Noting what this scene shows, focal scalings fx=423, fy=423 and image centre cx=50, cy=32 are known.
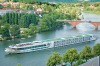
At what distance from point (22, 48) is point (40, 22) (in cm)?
410

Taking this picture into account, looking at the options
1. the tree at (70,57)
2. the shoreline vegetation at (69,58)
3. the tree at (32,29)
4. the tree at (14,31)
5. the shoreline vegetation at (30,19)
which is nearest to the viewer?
the shoreline vegetation at (69,58)

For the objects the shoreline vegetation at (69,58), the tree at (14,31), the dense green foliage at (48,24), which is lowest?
the dense green foliage at (48,24)

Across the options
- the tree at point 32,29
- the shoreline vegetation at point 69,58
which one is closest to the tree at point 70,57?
the shoreline vegetation at point 69,58

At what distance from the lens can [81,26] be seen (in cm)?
1245

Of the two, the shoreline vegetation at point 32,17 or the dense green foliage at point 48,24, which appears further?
the dense green foliage at point 48,24

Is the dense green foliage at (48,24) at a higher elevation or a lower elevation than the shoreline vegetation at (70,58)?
lower

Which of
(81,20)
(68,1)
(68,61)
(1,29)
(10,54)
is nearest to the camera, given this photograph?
(68,61)

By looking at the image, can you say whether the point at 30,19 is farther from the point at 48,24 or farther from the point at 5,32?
the point at 5,32

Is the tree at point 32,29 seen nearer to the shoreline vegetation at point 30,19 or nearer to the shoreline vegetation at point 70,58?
the shoreline vegetation at point 30,19

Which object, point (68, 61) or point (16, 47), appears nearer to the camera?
point (68, 61)

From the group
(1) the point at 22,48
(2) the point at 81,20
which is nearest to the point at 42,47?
(1) the point at 22,48

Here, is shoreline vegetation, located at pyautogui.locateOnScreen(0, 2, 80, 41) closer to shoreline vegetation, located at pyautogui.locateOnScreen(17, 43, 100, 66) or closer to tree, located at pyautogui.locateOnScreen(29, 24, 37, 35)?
tree, located at pyautogui.locateOnScreen(29, 24, 37, 35)

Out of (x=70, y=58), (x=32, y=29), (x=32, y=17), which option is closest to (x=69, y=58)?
(x=70, y=58)

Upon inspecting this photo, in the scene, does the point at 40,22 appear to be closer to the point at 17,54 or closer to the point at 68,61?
the point at 17,54
